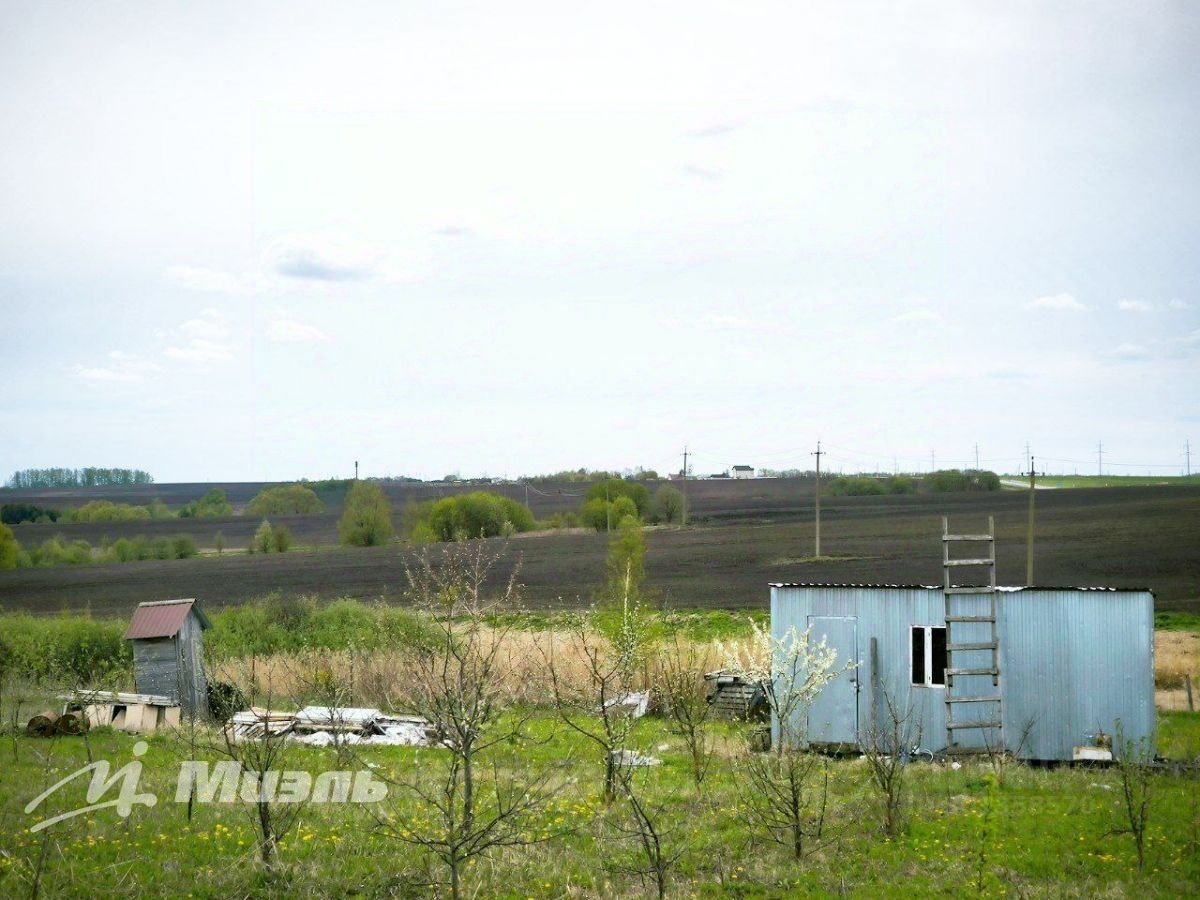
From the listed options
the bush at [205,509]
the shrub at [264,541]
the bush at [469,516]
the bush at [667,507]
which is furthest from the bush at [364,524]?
the bush at [205,509]

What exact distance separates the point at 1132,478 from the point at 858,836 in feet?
516

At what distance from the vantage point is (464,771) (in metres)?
13.3

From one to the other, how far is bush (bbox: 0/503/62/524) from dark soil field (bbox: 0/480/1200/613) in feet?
45.4

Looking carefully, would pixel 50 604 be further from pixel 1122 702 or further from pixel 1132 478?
pixel 1132 478

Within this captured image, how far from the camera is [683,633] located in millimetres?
34688

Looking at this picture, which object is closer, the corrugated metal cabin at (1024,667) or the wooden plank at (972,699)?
the wooden plank at (972,699)

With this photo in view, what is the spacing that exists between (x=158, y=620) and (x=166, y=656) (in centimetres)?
75

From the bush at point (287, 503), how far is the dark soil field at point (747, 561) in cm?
1586

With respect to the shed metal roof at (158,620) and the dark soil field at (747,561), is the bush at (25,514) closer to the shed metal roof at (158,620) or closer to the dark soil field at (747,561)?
the dark soil field at (747,561)

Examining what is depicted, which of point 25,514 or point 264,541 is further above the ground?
point 25,514

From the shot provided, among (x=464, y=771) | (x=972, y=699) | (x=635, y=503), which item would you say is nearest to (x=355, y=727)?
(x=464, y=771)

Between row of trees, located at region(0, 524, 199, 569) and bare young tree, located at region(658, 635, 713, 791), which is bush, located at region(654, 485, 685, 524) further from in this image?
bare young tree, located at region(658, 635, 713, 791)

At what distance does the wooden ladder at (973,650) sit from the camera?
16.7 metres

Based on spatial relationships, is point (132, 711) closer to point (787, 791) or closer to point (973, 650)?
point (787, 791)
